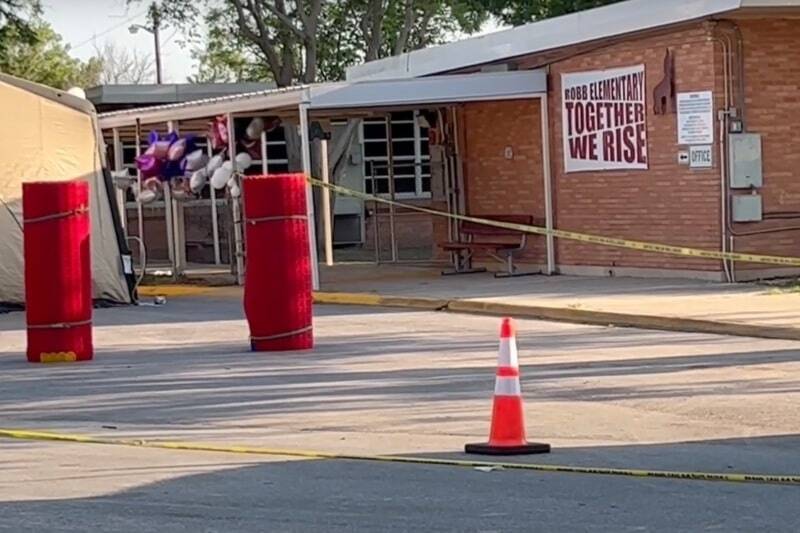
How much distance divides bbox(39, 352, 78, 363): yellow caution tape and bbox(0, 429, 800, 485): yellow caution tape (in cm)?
433

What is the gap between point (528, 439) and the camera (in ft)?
32.6

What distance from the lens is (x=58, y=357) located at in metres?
15.2

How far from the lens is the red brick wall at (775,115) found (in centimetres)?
2033

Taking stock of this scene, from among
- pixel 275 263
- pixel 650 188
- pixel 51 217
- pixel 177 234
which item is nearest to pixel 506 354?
pixel 275 263

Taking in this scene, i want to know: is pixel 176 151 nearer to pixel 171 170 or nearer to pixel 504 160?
pixel 171 170

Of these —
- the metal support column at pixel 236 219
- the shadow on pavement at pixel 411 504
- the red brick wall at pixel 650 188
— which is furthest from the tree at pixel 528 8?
the shadow on pavement at pixel 411 504

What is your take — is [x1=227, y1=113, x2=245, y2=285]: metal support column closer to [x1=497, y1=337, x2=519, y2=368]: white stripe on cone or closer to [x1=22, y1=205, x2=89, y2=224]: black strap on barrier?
[x1=22, y1=205, x2=89, y2=224]: black strap on barrier

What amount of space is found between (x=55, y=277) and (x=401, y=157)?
23320 mm

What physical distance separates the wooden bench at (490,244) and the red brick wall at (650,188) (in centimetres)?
78

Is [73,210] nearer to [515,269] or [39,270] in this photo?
[39,270]

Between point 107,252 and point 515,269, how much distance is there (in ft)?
20.6

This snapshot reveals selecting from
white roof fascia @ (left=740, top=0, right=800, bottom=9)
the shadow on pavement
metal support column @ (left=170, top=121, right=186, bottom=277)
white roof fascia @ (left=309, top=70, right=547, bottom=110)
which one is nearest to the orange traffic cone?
the shadow on pavement

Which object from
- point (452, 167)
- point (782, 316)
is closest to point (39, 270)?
point (782, 316)

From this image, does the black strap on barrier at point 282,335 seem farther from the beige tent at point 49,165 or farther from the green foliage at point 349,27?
A: the green foliage at point 349,27
